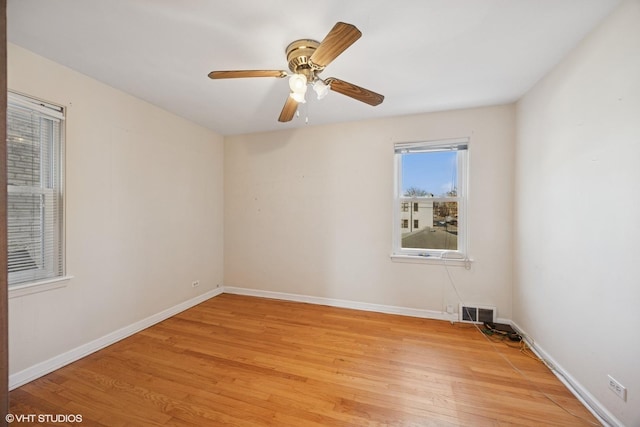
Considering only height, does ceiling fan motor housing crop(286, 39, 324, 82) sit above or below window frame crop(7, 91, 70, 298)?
above

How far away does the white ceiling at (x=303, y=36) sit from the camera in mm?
1411

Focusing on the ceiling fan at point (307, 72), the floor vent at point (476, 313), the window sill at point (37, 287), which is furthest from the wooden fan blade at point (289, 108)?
the floor vent at point (476, 313)

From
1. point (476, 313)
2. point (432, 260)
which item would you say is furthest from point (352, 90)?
point (476, 313)

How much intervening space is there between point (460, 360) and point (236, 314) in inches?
97.4

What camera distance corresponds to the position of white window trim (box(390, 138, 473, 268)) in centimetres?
283

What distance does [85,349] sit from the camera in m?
2.13

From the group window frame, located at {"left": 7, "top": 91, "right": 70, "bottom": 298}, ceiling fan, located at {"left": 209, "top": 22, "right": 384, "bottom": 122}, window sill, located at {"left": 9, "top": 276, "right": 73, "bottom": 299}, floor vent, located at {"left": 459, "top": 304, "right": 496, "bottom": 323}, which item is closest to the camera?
ceiling fan, located at {"left": 209, "top": 22, "right": 384, "bottom": 122}

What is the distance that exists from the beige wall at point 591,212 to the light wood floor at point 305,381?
1.22ft

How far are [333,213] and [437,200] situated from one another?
52.2 inches

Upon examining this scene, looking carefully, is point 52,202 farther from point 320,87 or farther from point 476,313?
point 476,313

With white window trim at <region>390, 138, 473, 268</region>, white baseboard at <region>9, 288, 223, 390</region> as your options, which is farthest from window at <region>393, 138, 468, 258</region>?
white baseboard at <region>9, 288, 223, 390</region>

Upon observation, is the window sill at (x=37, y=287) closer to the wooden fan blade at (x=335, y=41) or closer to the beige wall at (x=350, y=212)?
the beige wall at (x=350, y=212)

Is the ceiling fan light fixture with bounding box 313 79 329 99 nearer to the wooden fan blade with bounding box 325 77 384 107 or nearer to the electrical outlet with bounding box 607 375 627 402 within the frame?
the wooden fan blade with bounding box 325 77 384 107

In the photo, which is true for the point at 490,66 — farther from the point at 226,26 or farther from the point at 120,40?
the point at 120,40
